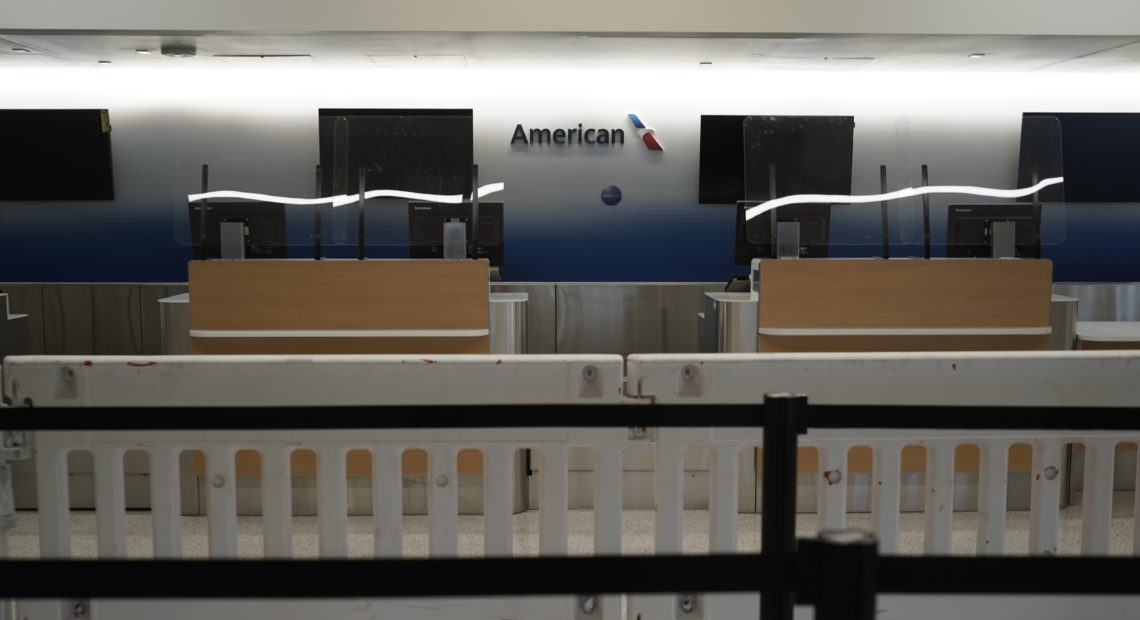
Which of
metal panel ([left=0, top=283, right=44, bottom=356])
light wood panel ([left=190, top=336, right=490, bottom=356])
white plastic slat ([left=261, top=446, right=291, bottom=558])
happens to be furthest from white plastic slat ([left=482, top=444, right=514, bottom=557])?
metal panel ([left=0, top=283, right=44, bottom=356])

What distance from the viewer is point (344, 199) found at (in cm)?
505

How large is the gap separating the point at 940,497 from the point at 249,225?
3.82 meters

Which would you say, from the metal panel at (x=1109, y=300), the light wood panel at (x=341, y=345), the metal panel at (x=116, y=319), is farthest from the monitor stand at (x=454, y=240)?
the metal panel at (x=1109, y=300)

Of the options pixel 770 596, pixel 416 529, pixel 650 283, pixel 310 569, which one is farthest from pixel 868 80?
pixel 310 569

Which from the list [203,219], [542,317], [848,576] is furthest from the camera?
[542,317]

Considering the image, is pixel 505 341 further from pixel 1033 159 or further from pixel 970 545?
pixel 1033 159

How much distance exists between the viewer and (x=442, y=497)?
7.13 ft

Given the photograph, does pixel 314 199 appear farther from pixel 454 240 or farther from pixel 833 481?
pixel 833 481

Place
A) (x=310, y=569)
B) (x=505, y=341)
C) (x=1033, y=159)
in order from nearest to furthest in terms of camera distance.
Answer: (x=310, y=569) → (x=505, y=341) → (x=1033, y=159)

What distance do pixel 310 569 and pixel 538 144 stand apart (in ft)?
22.1

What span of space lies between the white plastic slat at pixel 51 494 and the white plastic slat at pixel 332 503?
551 mm

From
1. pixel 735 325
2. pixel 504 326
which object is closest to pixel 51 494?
pixel 504 326

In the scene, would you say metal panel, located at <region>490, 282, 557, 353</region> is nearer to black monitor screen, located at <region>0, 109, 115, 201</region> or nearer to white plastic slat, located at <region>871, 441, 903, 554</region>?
black monitor screen, located at <region>0, 109, 115, 201</region>

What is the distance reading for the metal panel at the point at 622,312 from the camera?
7.66 meters
